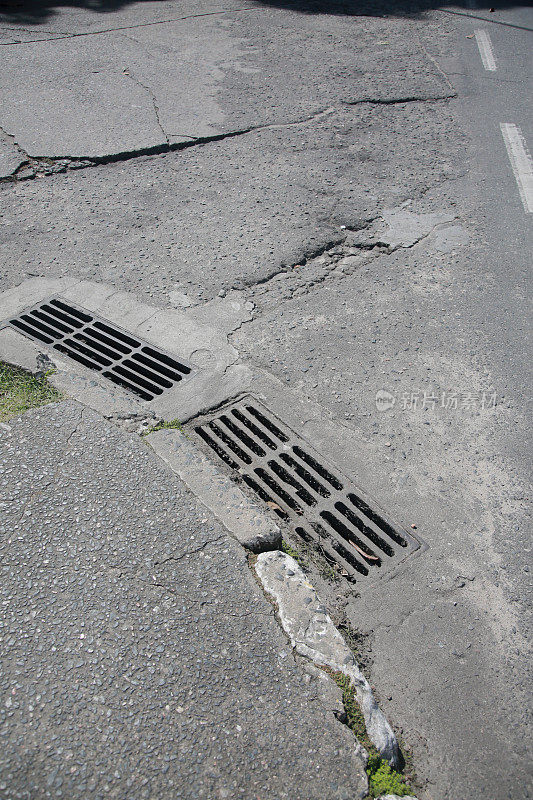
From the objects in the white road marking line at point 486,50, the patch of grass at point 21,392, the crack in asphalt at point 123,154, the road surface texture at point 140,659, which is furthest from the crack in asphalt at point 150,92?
the white road marking line at point 486,50

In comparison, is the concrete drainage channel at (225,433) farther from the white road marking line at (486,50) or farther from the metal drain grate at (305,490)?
the white road marking line at (486,50)

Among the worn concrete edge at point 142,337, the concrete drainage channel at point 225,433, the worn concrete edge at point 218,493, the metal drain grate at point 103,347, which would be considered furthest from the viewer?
the metal drain grate at point 103,347

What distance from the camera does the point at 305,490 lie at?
2867mm

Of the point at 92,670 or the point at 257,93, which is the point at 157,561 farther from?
the point at 257,93

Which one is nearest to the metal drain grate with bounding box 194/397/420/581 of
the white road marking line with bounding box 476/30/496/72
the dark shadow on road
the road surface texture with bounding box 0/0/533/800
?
the road surface texture with bounding box 0/0/533/800

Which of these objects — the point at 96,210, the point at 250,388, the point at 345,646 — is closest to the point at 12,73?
the point at 96,210

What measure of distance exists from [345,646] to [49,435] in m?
1.69

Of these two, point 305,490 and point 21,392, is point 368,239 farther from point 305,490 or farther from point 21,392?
point 21,392

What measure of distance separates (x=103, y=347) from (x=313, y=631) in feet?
7.01

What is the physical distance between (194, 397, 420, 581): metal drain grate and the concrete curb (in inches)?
10.7

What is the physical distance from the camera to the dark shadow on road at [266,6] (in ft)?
26.3

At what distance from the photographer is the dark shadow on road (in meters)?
8.01

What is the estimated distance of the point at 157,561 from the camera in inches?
93.2

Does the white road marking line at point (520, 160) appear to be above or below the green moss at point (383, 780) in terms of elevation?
above
